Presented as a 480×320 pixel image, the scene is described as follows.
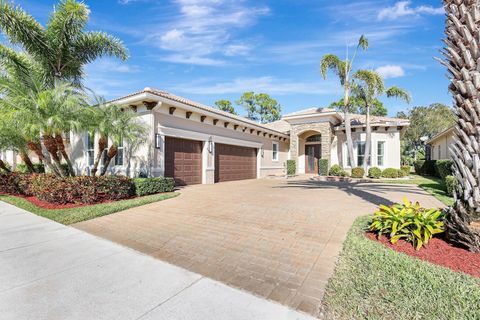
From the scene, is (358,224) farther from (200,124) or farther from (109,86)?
(109,86)

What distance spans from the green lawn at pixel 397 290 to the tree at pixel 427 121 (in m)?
41.3

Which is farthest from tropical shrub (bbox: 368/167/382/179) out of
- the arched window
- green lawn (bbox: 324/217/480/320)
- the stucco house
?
green lawn (bbox: 324/217/480/320)

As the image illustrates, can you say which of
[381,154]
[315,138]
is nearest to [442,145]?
[381,154]

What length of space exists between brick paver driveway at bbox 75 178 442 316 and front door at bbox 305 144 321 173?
41.5 feet

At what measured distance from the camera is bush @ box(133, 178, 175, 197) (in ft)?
30.0

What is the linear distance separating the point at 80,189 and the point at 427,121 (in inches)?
1833

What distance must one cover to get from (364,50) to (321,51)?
273cm

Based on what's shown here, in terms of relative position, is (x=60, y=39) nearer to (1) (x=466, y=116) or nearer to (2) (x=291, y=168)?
(1) (x=466, y=116)

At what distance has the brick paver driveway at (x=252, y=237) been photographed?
10.5 feet

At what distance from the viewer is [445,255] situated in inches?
142

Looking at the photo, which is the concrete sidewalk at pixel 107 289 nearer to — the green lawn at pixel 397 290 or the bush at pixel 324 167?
the green lawn at pixel 397 290

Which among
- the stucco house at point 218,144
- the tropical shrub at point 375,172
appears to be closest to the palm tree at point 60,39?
the stucco house at point 218,144

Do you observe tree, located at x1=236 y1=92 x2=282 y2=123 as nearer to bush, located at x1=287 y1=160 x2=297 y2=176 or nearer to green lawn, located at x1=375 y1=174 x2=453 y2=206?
bush, located at x1=287 y1=160 x2=297 y2=176

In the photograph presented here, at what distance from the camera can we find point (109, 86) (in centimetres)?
1370
